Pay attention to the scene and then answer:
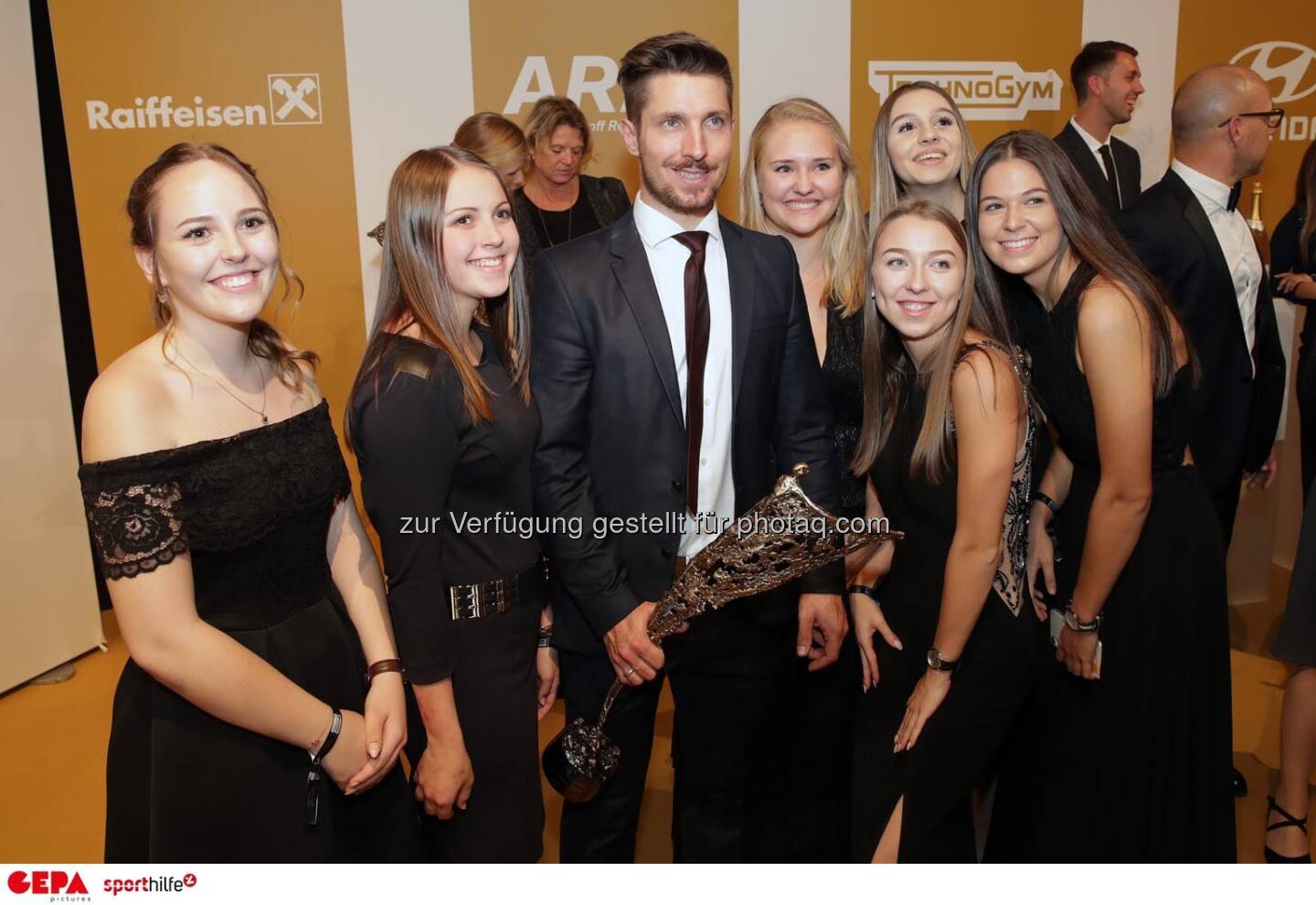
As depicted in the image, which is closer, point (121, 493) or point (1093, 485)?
point (121, 493)

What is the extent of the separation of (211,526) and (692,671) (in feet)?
3.79

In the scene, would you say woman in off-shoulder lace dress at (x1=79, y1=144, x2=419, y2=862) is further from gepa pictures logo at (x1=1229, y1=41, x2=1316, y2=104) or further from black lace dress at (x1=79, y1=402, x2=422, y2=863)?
gepa pictures logo at (x1=1229, y1=41, x2=1316, y2=104)

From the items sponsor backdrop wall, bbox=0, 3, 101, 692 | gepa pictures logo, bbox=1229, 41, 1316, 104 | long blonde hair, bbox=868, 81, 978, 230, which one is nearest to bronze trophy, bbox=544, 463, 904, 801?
long blonde hair, bbox=868, 81, 978, 230

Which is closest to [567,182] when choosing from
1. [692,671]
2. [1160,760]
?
[692,671]

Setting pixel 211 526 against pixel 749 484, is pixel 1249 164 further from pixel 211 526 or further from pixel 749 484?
pixel 211 526

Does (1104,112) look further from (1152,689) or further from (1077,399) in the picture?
(1152,689)

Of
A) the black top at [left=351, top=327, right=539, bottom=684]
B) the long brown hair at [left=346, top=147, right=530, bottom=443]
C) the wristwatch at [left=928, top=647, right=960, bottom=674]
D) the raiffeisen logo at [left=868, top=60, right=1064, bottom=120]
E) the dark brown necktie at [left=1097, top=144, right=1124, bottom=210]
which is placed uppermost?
the raiffeisen logo at [left=868, top=60, right=1064, bottom=120]

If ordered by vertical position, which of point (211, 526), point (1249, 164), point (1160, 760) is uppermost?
point (1249, 164)

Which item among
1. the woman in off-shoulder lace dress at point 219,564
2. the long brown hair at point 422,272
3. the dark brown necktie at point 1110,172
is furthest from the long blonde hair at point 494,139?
the dark brown necktie at point 1110,172

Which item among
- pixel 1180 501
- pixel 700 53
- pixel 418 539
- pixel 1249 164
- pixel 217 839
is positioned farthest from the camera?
pixel 1249 164

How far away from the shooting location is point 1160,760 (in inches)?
88.6

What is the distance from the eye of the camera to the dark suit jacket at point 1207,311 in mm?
3207

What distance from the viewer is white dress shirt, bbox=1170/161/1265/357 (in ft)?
10.9
